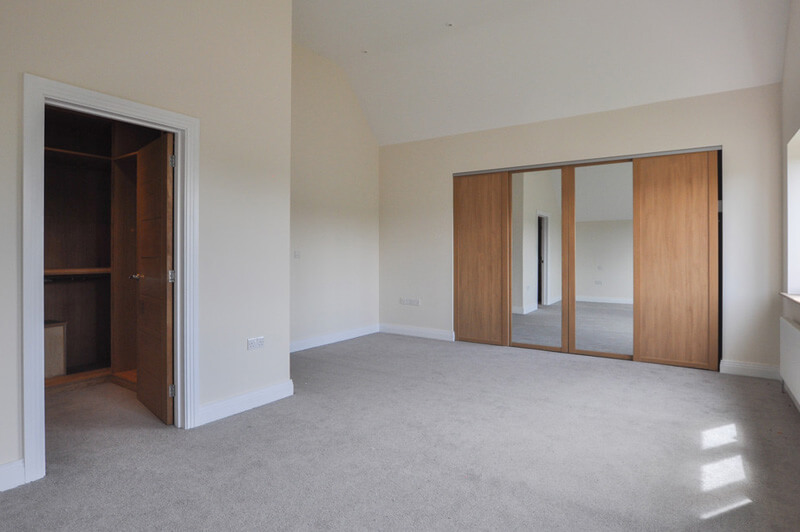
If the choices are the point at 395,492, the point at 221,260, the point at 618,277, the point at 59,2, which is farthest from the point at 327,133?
the point at 618,277

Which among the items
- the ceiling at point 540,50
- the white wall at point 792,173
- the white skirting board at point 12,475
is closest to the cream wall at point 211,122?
the white skirting board at point 12,475

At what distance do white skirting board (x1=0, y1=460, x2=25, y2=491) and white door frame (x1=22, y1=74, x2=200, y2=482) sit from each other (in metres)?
0.02

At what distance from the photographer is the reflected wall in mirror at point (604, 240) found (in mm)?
8953

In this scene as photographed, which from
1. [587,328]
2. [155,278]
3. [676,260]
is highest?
[676,260]

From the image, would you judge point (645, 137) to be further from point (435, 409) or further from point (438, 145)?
point (435, 409)

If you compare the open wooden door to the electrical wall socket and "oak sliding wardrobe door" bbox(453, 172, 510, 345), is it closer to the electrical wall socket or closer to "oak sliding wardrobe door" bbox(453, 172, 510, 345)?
the electrical wall socket

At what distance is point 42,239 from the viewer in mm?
2342

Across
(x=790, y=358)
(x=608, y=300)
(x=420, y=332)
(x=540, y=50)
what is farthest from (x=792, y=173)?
(x=608, y=300)

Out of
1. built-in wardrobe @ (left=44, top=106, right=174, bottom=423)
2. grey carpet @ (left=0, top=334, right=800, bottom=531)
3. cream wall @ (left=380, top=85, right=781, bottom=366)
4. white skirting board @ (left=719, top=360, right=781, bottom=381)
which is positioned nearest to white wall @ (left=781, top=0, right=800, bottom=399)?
cream wall @ (left=380, top=85, right=781, bottom=366)

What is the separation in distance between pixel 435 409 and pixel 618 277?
789 centimetres

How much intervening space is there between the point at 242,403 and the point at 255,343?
18.0 inches

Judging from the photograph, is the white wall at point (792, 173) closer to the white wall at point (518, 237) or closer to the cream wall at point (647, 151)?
the cream wall at point (647, 151)

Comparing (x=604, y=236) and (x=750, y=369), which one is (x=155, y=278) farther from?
(x=604, y=236)

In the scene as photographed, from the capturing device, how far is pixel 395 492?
224 centimetres
